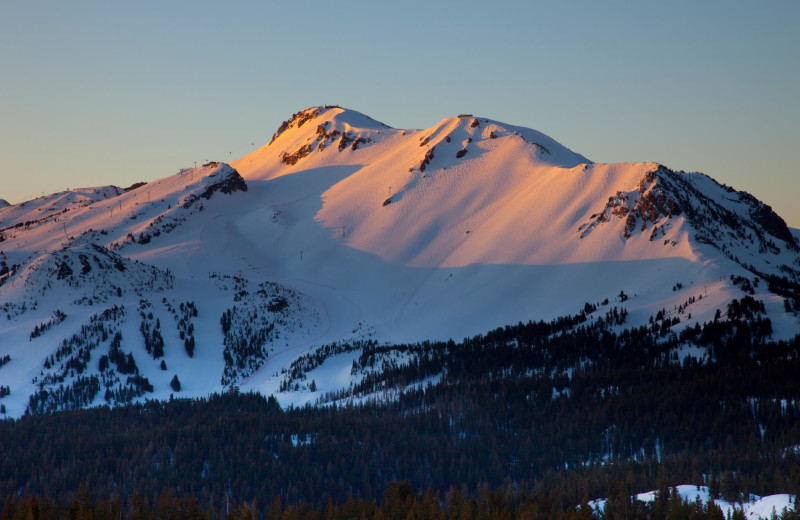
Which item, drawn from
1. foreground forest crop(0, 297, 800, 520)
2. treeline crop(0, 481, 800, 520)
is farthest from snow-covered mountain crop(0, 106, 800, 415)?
treeline crop(0, 481, 800, 520)

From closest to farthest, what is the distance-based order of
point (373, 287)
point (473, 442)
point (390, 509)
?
point (390, 509), point (473, 442), point (373, 287)

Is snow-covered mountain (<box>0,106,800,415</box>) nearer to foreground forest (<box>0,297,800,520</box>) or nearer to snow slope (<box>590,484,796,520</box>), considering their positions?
foreground forest (<box>0,297,800,520</box>)

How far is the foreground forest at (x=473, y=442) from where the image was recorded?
2913 inches

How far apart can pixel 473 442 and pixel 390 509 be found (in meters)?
21.2

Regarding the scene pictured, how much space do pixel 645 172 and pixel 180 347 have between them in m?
109

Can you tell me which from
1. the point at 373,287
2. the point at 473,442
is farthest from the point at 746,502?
the point at 373,287

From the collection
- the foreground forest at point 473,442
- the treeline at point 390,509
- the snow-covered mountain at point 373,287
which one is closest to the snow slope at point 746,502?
the foreground forest at point 473,442

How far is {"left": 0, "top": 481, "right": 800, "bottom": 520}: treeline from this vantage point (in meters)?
66.5

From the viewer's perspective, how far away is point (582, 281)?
518ft

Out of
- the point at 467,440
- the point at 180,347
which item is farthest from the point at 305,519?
the point at 180,347

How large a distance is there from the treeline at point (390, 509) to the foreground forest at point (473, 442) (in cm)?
26

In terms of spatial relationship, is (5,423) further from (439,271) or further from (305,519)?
(439,271)

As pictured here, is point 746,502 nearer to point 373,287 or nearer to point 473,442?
point 473,442

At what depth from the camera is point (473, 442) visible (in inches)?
3688
